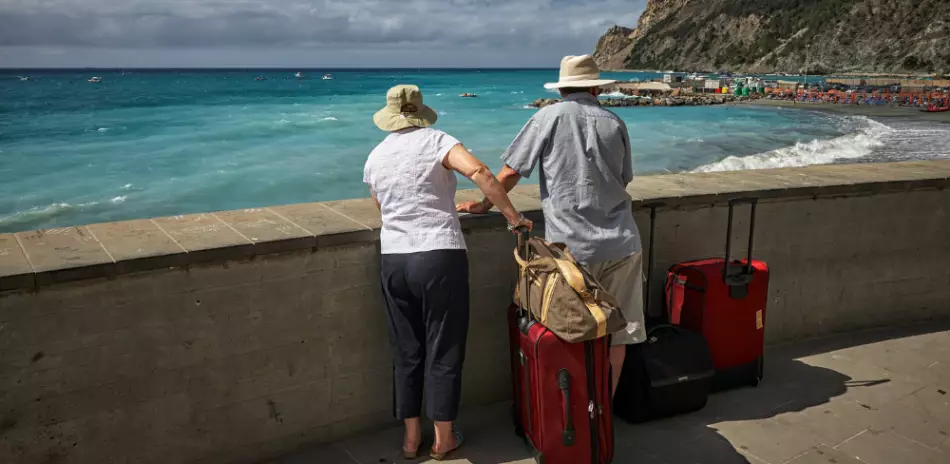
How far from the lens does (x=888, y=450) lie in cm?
339

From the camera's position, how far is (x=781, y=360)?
447 cm

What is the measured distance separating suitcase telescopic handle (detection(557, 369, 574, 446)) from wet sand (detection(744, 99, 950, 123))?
45979 millimetres

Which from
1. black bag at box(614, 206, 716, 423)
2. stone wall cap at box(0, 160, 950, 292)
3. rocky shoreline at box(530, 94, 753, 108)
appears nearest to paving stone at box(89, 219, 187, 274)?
stone wall cap at box(0, 160, 950, 292)

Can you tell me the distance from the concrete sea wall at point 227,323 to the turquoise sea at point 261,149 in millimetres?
19696

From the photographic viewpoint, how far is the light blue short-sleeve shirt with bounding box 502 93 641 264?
3.18m

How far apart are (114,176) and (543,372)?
30309 millimetres

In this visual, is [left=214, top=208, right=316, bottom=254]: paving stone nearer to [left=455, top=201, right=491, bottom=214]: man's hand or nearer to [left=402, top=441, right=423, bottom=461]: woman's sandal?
[left=455, top=201, right=491, bottom=214]: man's hand

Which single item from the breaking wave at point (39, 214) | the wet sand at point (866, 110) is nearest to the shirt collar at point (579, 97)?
the breaking wave at point (39, 214)

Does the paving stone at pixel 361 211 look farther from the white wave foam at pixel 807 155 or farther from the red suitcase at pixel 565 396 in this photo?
the white wave foam at pixel 807 155

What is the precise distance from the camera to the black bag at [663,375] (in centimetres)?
361

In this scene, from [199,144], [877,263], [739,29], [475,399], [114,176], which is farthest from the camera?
[739,29]

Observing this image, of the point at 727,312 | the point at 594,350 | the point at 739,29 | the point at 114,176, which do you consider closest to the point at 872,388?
the point at 727,312

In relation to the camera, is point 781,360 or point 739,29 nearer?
point 781,360

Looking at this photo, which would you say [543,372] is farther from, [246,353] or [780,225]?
[780,225]
